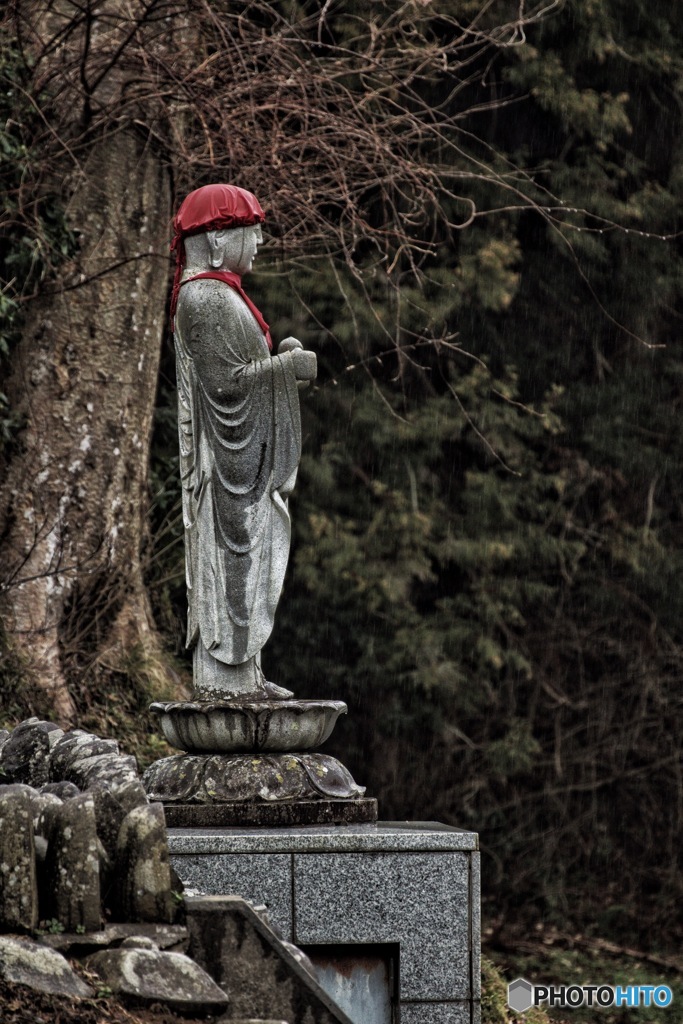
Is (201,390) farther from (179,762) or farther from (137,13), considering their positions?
(137,13)

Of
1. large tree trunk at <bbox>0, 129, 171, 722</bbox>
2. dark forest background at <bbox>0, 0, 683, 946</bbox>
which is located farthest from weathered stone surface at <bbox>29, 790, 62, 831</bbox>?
dark forest background at <bbox>0, 0, 683, 946</bbox>

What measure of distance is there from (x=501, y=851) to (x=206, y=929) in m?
10.7

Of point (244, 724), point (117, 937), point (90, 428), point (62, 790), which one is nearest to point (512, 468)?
point (90, 428)

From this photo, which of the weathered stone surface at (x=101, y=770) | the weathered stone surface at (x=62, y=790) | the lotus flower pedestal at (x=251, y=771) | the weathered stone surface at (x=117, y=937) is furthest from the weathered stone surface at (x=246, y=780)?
the weathered stone surface at (x=117, y=937)

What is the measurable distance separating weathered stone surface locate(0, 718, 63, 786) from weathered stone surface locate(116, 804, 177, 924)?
1.09 meters

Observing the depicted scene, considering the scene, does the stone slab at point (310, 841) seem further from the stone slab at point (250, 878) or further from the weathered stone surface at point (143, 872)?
the weathered stone surface at point (143, 872)

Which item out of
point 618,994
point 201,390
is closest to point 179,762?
point 201,390

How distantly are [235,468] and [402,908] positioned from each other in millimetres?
1829

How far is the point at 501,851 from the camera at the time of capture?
49.6 ft

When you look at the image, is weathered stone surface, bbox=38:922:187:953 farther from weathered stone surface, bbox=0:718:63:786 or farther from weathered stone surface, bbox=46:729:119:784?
weathered stone surface, bbox=0:718:63:786

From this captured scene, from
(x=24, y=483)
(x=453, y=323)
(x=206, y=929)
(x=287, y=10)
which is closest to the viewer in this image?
(x=206, y=929)

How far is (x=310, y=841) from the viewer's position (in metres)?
5.93

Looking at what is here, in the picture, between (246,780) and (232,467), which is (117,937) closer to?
(246,780)

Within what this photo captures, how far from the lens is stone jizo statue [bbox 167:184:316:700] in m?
6.58
